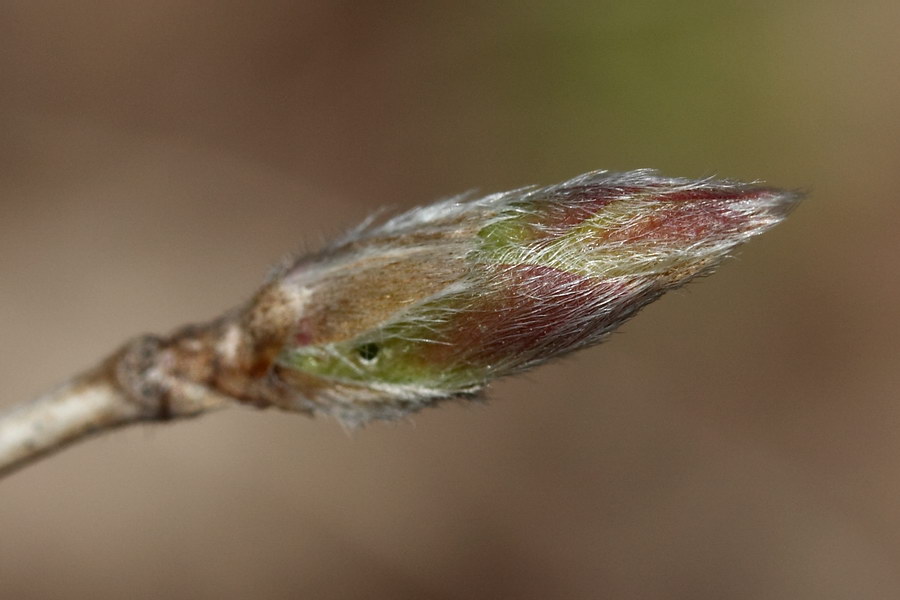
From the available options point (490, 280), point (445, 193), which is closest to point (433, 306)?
point (490, 280)

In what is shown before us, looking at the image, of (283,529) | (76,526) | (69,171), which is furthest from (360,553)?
(69,171)

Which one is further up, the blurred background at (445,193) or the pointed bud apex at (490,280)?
the blurred background at (445,193)

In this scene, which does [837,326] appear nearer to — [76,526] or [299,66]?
[299,66]

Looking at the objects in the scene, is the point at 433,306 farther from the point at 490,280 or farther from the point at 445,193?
the point at 445,193

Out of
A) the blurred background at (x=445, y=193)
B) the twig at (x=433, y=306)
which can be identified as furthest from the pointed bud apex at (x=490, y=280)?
the blurred background at (x=445, y=193)

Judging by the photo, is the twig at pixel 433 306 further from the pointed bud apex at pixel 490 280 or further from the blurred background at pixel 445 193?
the blurred background at pixel 445 193
